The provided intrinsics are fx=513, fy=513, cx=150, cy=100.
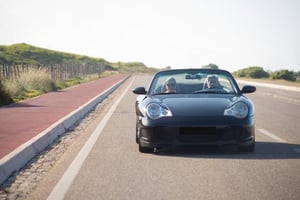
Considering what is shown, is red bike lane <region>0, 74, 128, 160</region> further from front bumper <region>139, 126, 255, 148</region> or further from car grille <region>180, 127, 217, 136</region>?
car grille <region>180, 127, 217, 136</region>

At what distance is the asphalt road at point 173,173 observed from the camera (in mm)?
5523

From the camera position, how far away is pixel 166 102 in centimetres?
822

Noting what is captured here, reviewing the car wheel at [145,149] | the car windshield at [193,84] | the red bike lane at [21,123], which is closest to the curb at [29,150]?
the red bike lane at [21,123]

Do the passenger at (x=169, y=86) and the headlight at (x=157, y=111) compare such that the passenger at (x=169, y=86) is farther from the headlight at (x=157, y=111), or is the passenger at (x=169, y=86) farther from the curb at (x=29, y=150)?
the curb at (x=29, y=150)

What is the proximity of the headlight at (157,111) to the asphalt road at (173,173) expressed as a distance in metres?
0.62

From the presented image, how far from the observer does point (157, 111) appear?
801cm

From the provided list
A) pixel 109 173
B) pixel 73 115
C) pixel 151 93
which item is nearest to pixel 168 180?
pixel 109 173

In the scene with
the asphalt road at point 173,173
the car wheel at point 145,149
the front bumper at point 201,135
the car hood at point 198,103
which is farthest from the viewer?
the car wheel at point 145,149

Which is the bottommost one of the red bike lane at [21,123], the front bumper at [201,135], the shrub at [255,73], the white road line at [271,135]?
the shrub at [255,73]

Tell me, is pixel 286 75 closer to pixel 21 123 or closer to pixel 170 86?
pixel 21 123

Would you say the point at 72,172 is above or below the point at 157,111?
below

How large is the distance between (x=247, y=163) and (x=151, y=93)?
8.73 feet

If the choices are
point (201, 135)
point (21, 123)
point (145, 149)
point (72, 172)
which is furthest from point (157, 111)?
point (21, 123)

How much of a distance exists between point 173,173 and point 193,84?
11.6 feet
